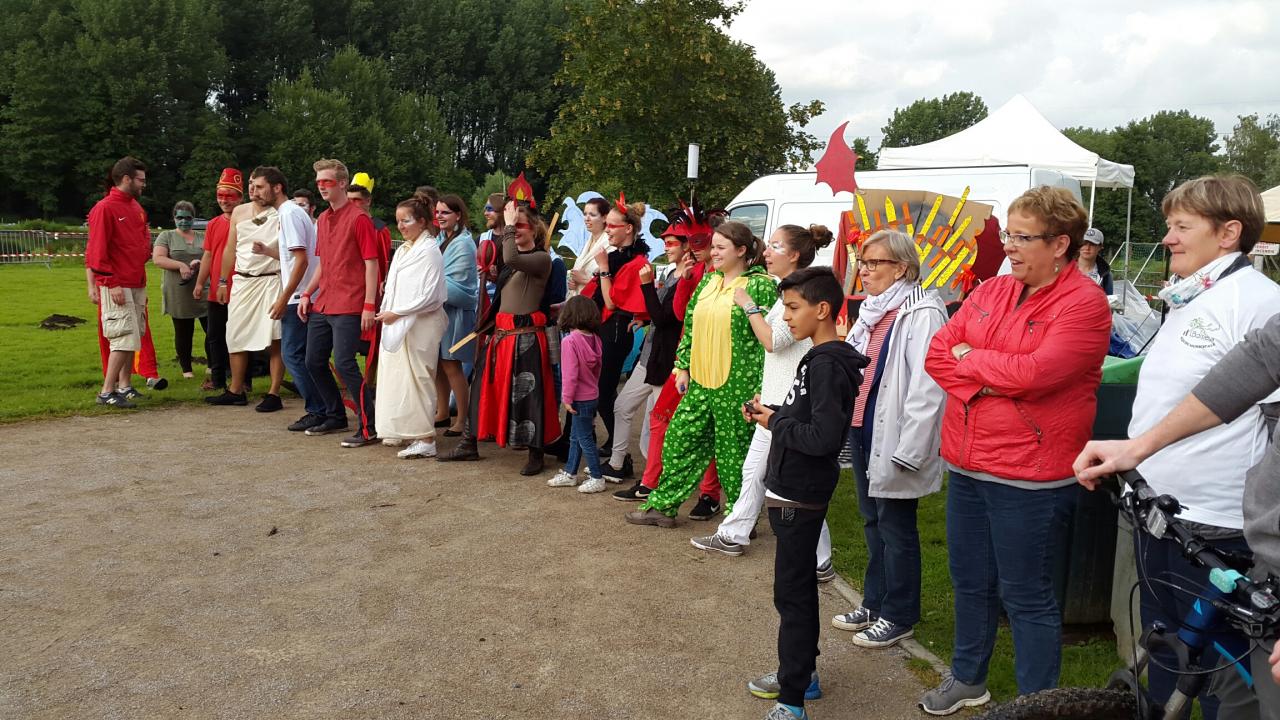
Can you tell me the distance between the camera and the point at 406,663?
4219mm

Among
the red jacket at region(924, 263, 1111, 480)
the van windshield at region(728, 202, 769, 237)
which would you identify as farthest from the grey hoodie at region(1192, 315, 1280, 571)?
the van windshield at region(728, 202, 769, 237)

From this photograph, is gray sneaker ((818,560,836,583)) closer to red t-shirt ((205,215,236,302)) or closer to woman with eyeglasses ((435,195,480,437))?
woman with eyeglasses ((435,195,480,437))

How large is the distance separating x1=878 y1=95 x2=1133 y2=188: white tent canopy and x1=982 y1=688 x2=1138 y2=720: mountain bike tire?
1443 centimetres

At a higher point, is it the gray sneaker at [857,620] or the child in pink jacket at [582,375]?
the child in pink jacket at [582,375]

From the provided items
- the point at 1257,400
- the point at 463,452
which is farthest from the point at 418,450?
the point at 1257,400

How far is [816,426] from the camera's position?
3631 mm

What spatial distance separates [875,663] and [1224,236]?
2313 millimetres

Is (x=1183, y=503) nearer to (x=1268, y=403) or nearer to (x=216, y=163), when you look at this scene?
(x=1268, y=403)

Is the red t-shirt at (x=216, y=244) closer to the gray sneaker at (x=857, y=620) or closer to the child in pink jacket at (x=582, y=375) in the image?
the child in pink jacket at (x=582, y=375)

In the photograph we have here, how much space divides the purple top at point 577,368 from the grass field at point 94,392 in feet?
6.13

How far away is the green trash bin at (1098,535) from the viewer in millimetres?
4348

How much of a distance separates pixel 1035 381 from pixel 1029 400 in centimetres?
12

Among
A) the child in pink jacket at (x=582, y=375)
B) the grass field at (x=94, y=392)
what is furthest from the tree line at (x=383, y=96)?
the child in pink jacket at (x=582, y=375)

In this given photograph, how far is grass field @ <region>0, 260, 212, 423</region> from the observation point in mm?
9344
